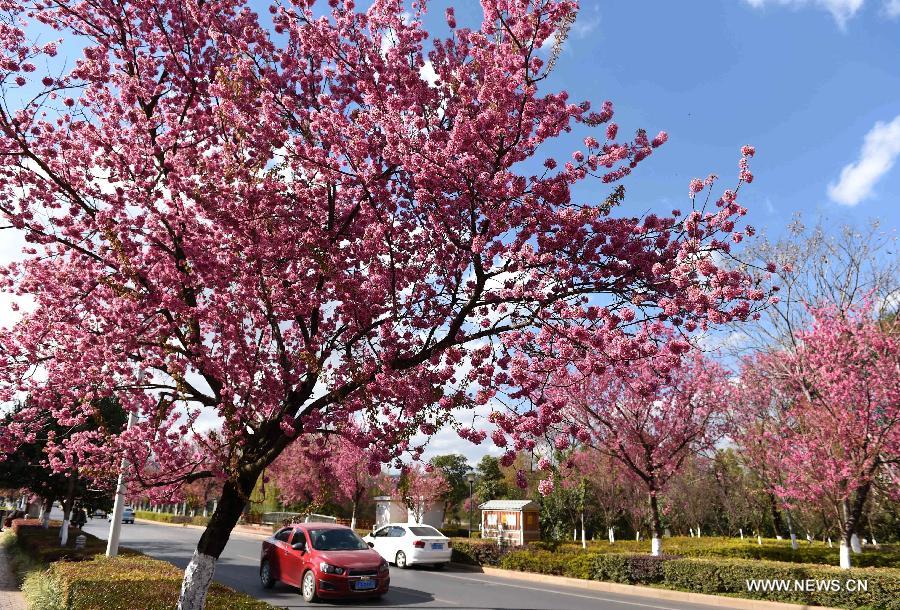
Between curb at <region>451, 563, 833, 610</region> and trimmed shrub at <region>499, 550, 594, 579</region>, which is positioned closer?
curb at <region>451, 563, 833, 610</region>

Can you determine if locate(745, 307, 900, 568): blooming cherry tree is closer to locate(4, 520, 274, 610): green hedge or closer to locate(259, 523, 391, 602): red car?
locate(259, 523, 391, 602): red car

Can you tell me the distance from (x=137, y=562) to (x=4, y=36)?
888cm

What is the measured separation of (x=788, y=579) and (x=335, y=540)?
1067cm

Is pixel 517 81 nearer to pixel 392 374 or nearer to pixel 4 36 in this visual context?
pixel 392 374

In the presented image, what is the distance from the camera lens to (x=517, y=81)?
5781mm

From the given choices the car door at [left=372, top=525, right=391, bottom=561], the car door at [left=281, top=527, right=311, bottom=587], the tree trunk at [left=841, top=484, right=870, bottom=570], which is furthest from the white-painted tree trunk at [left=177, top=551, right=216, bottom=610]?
the tree trunk at [left=841, top=484, right=870, bottom=570]

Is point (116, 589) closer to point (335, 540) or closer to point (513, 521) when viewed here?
point (335, 540)

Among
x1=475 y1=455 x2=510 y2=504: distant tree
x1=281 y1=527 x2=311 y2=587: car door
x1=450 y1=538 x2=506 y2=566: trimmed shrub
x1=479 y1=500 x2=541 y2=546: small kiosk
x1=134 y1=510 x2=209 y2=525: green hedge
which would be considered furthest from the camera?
x1=475 y1=455 x2=510 y2=504: distant tree

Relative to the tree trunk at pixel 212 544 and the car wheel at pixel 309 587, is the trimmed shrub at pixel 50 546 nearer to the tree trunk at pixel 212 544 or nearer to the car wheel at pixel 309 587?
the car wheel at pixel 309 587

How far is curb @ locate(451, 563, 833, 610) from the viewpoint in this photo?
13.2 metres

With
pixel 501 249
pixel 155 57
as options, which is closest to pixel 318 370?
pixel 501 249

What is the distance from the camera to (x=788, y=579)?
1351 cm

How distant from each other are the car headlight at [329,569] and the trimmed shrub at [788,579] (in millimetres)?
9105

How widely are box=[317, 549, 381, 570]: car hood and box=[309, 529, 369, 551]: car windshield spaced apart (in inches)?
12.4
